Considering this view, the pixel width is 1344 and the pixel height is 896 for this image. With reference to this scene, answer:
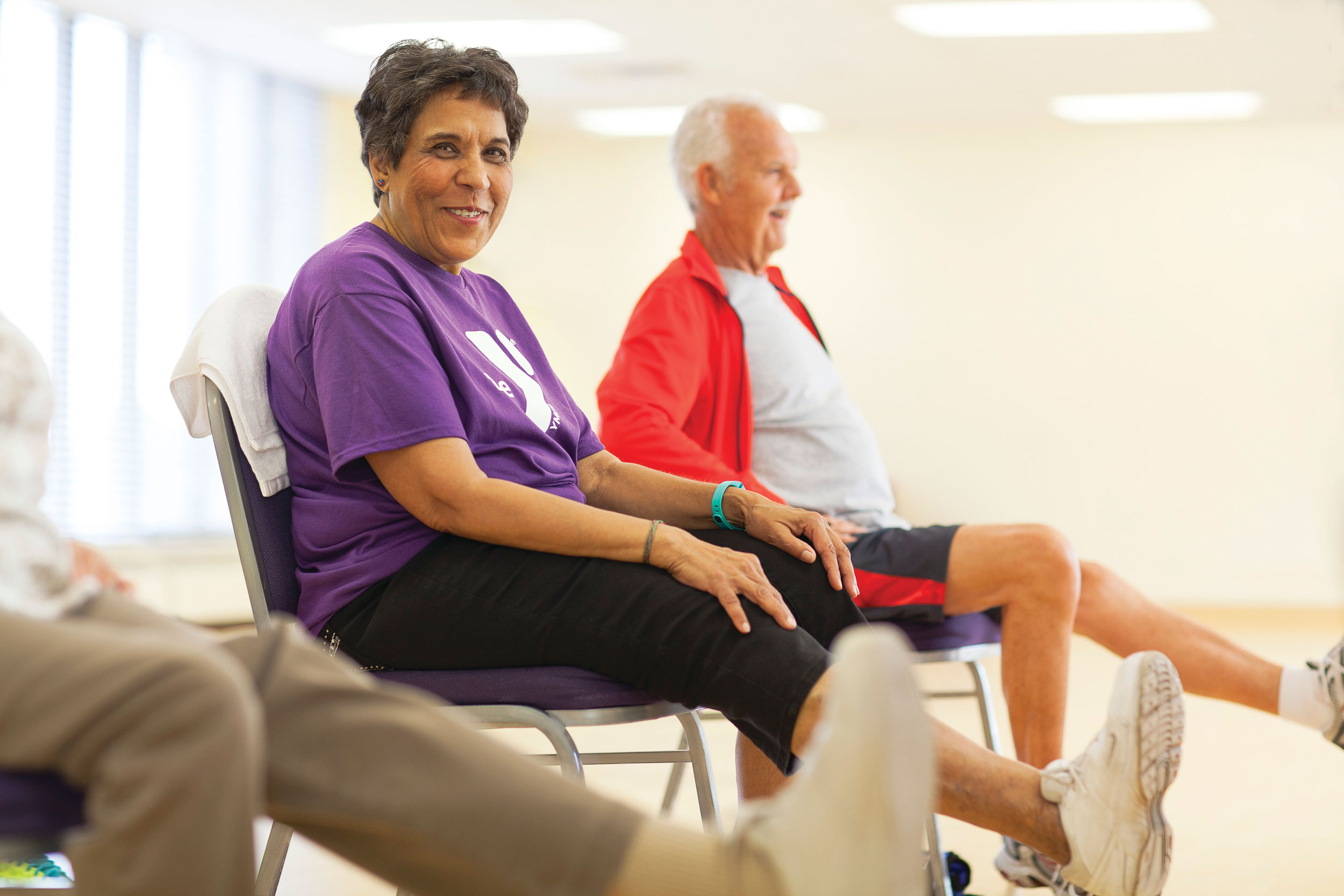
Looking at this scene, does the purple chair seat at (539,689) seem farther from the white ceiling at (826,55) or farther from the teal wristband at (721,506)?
the white ceiling at (826,55)

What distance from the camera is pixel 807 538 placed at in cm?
146

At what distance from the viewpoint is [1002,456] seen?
7.01m

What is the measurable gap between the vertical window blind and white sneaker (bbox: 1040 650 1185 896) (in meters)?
4.42

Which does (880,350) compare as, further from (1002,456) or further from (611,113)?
(611,113)

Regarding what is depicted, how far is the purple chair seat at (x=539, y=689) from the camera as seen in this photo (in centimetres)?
126

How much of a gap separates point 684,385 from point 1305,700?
1.04 m

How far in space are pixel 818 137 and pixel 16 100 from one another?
168 inches

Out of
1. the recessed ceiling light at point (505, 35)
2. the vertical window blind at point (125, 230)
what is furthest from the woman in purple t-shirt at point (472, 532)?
the recessed ceiling light at point (505, 35)

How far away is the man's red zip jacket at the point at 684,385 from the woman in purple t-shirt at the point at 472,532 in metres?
0.35

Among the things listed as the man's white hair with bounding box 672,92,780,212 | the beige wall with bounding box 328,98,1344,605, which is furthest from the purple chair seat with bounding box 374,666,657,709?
the beige wall with bounding box 328,98,1344,605

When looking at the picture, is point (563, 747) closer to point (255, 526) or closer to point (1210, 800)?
point (255, 526)

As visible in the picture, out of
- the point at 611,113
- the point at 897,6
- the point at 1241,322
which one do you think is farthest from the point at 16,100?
the point at 1241,322

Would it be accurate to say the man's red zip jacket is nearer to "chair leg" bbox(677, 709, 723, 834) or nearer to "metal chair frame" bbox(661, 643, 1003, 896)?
"metal chair frame" bbox(661, 643, 1003, 896)

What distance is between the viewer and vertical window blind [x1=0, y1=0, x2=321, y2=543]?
16.2 ft
